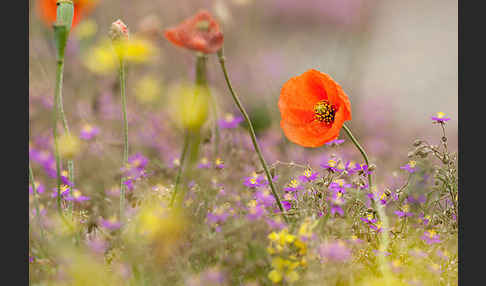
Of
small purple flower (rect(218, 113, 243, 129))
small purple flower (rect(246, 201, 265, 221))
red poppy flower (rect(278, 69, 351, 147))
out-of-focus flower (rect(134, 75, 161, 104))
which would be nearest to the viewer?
small purple flower (rect(246, 201, 265, 221))

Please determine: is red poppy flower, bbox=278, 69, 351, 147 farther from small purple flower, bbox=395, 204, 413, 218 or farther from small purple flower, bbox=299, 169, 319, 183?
small purple flower, bbox=395, 204, 413, 218

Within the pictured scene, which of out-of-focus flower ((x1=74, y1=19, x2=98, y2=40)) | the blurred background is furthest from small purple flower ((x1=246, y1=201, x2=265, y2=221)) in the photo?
out-of-focus flower ((x1=74, y1=19, x2=98, y2=40))

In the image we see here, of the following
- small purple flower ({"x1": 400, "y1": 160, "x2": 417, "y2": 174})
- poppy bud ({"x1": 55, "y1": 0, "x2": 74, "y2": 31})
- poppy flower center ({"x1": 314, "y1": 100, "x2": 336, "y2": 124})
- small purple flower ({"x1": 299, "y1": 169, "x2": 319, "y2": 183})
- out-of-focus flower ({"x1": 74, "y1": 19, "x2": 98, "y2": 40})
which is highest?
out-of-focus flower ({"x1": 74, "y1": 19, "x2": 98, "y2": 40})

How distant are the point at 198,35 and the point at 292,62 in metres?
1.64

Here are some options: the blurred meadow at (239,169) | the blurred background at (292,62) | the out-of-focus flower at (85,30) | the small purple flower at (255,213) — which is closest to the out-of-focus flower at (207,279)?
the blurred meadow at (239,169)

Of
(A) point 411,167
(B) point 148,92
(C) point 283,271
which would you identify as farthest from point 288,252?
(B) point 148,92

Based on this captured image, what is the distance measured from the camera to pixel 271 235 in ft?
2.70

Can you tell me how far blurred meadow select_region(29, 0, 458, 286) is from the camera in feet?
2.81

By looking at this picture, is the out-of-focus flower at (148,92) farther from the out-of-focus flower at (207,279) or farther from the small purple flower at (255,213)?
the out-of-focus flower at (207,279)

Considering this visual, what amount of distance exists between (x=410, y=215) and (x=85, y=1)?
1.09 m

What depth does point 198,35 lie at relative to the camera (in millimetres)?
818

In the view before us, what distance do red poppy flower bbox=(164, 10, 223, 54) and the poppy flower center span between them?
0.28 metres

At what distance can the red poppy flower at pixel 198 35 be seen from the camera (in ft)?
2.65

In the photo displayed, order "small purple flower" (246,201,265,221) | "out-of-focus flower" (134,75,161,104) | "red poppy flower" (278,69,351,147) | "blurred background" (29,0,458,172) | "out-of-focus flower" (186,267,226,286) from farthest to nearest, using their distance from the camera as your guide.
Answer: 1. "blurred background" (29,0,458,172)
2. "out-of-focus flower" (134,75,161,104)
3. "red poppy flower" (278,69,351,147)
4. "small purple flower" (246,201,265,221)
5. "out-of-focus flower" (186,267,226,286)
